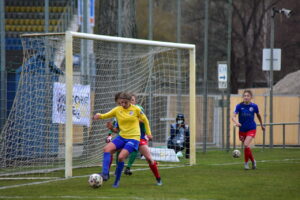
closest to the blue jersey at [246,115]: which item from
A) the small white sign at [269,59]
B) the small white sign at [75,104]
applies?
the small white sign at [75,104]

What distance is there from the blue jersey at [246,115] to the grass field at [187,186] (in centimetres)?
96

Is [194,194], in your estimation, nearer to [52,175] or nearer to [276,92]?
[52,175]

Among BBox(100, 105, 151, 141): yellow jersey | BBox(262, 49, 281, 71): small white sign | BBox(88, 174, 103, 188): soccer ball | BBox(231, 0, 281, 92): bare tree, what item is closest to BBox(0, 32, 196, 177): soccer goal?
BBox(100, 105, 151, 141): yellow jersey

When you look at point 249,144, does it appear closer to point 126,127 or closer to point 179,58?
point 126,127

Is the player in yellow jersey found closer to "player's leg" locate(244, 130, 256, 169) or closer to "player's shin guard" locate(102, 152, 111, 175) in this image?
"player's shin guard" locate(102, 152, 111, 175)

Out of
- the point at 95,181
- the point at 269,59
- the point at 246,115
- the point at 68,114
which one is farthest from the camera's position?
the point at 269,59

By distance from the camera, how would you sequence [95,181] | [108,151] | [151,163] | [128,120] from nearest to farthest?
1. [95,181]
2. [108,151]
3. [151,163]
4. [128,120]

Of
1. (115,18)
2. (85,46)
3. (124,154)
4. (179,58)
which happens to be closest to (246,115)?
(179,58)

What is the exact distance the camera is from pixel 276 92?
117ft

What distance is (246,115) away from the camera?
17078mm

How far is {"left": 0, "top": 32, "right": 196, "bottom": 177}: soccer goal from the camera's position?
1530cm

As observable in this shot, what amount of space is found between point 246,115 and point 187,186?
456cm

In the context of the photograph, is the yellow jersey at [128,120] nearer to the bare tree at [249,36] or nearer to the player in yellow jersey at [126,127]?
the player in yellow jersey at [126,127]

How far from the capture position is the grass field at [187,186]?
11606 millimetres
